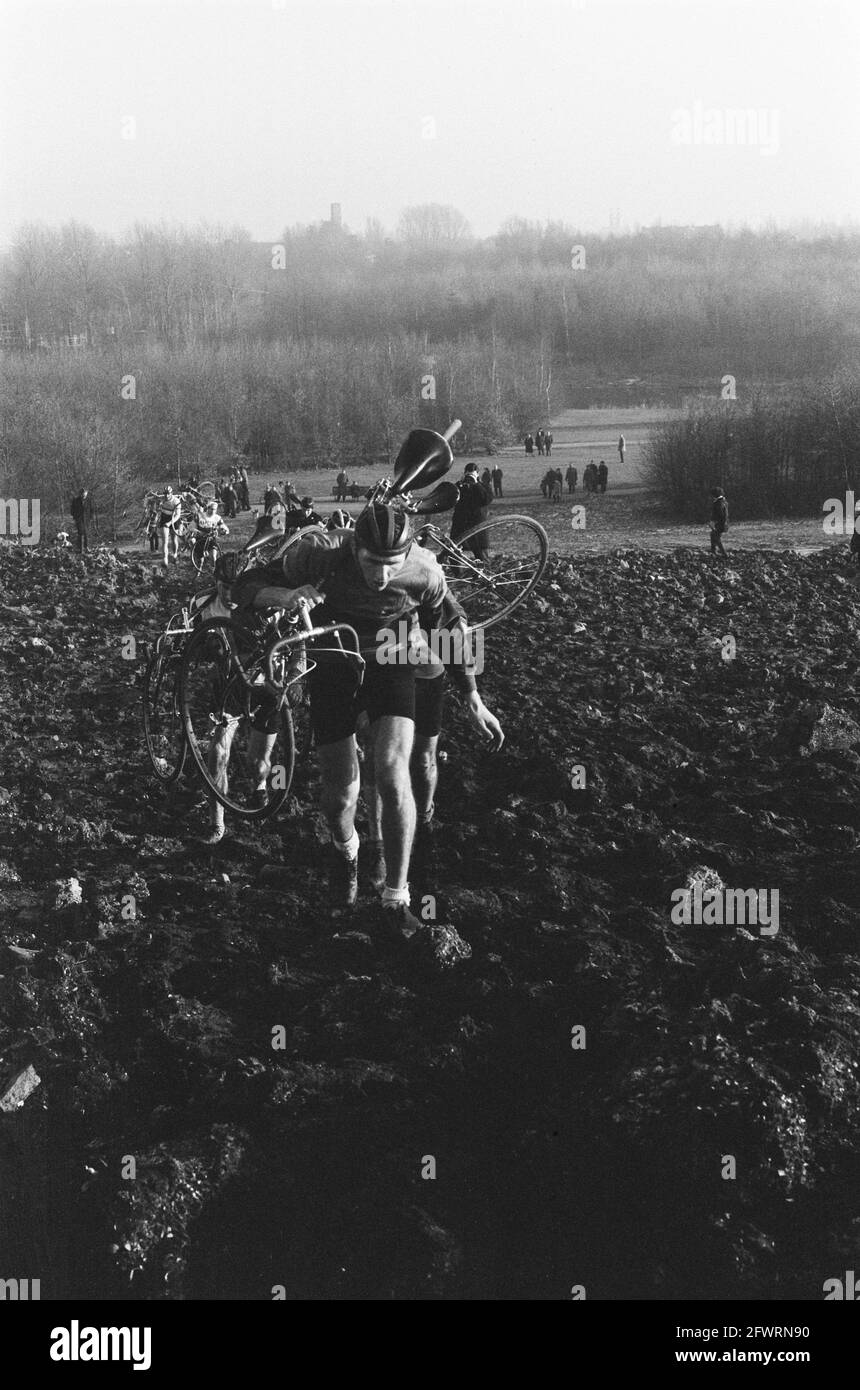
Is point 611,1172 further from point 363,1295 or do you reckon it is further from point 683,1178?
point 363,1295

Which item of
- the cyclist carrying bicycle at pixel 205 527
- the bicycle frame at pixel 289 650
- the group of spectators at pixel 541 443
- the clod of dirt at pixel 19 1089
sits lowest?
the clod of dirt at pixel 19 1089

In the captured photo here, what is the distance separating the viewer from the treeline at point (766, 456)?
3189 cm

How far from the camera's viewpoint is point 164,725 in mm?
7875

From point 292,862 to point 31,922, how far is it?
1.22 m

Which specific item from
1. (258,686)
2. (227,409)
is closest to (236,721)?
(258,686)

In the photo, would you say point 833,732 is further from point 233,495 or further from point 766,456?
point 766,456

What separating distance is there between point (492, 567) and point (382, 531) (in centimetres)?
841

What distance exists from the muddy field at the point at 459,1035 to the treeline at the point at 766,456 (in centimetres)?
2374

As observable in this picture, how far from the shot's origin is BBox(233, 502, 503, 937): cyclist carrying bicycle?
5250 mm

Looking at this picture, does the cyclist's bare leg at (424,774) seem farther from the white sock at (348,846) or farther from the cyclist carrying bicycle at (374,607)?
the cyclist carrying bicycle at (374,607)

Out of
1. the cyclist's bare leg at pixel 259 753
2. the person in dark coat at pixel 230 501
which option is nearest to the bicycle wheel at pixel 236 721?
the cyclist's bare leg at pixel 259 753

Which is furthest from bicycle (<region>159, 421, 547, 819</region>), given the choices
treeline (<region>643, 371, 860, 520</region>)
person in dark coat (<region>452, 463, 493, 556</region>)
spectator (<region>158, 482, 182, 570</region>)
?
treeline (<region>643, 371, 860, 520</region>)

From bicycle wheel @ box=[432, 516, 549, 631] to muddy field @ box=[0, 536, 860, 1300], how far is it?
1.13 meters

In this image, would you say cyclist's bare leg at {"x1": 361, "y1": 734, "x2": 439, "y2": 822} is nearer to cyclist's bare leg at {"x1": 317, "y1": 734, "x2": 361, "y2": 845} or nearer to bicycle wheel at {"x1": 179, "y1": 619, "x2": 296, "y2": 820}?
cyclist's bare leg at {"x1": 317, "y1": 734, "x2": 361, "y2": 845}
